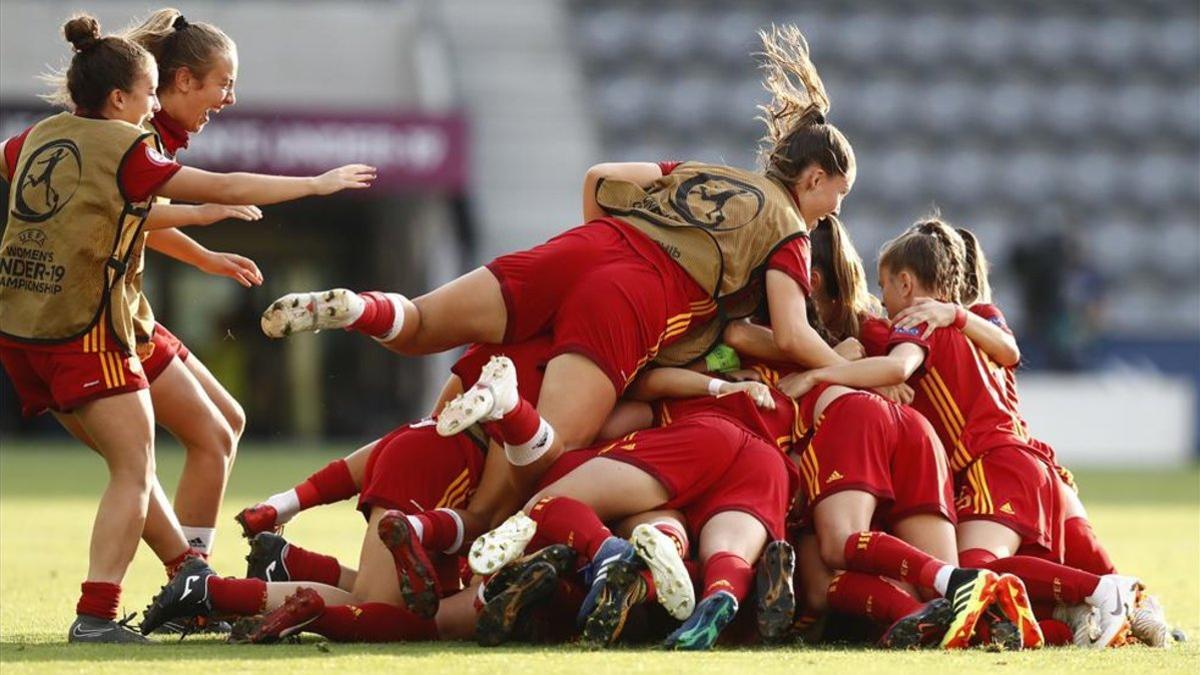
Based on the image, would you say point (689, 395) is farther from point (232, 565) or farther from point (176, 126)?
point (232, 565)

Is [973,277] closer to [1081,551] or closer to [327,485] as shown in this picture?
[1081,551]

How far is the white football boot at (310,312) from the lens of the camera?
4785mm

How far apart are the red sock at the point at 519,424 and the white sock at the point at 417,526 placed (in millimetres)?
308

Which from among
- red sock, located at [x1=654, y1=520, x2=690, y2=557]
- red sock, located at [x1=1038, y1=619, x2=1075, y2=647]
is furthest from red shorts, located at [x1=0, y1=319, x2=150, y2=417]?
red sock, located at [x1=1038, y1=619, x2=1075, y2=647]

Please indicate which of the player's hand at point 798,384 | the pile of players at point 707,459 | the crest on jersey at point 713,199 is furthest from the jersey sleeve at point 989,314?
the crest on jersey at point 713,199

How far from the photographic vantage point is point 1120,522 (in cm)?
951

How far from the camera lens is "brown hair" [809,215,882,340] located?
554cm

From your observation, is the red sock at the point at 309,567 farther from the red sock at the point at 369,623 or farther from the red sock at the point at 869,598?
the red sock at the point at 869,598

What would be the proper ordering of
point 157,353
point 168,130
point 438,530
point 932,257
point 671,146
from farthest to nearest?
1. point 671,146
2. point 932,257
3. point 168,130
4. point 157,353
5. point 438,530

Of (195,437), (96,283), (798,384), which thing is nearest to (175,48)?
(96,283)

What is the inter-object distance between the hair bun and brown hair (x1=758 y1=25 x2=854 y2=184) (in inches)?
76.8

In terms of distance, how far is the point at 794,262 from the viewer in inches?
205

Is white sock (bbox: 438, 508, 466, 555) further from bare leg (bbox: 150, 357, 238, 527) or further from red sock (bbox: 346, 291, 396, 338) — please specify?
bare leg (bbox: 150, 357, 238, 527)

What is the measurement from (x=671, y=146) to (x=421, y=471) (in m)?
14.1
